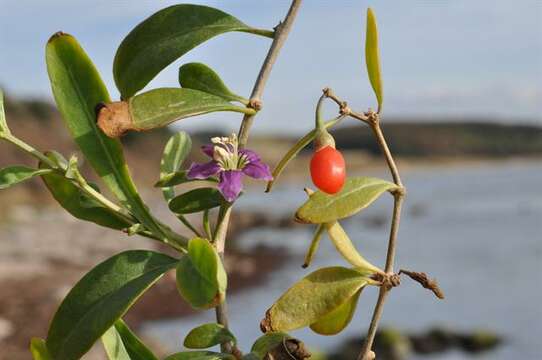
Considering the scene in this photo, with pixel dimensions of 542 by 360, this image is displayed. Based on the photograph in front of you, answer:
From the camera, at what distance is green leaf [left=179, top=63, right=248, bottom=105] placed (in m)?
0.90

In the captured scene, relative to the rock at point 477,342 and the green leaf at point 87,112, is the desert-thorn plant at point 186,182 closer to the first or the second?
the green leaf at point 87,112

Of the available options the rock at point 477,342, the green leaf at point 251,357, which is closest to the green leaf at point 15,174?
the green leaf at point 251,357

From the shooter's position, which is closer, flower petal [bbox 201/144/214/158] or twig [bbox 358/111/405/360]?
twig [bbox 358/111/405/360]

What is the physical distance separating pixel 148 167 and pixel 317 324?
88.7ft

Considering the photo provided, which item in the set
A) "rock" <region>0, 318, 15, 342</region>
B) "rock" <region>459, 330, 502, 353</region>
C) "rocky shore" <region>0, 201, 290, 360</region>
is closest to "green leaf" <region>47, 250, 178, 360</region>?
"rocky shore" <region>0, 201, 290, 360</region>

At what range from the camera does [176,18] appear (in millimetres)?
896

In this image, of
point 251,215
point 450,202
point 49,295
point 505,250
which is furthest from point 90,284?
point 450,202

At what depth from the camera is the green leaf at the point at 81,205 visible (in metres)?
0.95

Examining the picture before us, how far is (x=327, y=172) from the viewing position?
0.80 metres

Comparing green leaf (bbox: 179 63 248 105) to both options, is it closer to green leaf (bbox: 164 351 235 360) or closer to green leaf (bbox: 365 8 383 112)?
green leaf (bbox: 365 8 383 112)

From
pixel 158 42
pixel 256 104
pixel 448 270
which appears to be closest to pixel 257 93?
pixel 256 104

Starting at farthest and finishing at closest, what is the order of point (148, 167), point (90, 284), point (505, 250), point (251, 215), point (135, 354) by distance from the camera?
point (148, 167) < point (251, 215) < point (505, 250) < point (135, 354) < point (90, 284)

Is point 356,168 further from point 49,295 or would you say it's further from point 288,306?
point 288,306

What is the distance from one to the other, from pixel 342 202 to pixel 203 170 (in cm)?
17
